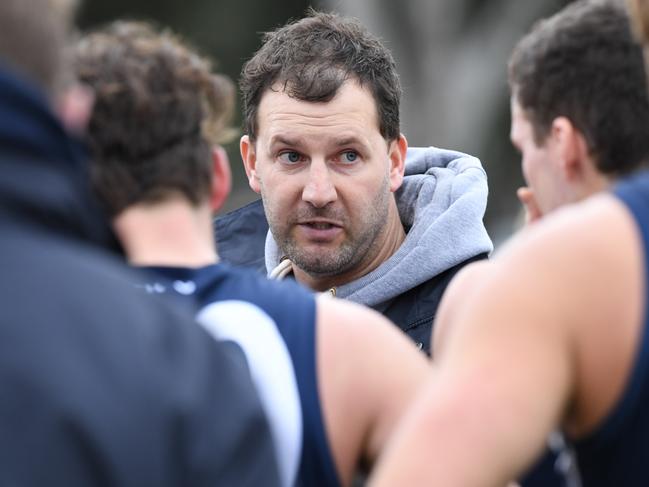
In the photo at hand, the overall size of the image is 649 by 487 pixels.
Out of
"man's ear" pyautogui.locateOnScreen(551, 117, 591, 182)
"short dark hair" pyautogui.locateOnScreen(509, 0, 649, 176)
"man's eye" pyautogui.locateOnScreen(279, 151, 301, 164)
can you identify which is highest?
"short dark hair" pyautogui.locateOnScreen(509, 0, 649, 176)

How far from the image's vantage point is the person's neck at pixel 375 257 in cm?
381

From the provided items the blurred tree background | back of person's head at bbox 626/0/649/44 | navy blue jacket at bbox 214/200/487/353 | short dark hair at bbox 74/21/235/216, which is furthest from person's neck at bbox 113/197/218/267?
the blurred tree background

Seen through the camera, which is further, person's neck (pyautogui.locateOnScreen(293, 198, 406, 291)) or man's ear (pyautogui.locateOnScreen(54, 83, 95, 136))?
person's neck (pyautogui.locateOnScreen(293, 198, 406, 291))

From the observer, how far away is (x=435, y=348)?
250 cm

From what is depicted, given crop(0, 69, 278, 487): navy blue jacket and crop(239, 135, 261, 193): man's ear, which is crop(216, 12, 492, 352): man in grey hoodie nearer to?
crop(239, 135, 261, 193): man's ear

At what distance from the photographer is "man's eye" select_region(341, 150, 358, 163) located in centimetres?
382

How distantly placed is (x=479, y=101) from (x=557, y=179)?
10528mm

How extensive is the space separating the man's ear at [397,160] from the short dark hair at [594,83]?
160 centimetres

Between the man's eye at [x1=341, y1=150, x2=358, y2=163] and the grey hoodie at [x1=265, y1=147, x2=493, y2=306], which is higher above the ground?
the man's eye at [x1=341, y1=150, x2=358, y2=163]

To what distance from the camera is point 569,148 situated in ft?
7.28

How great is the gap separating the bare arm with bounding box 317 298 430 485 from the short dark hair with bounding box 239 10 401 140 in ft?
5.34

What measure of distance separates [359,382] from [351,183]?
5.15ft

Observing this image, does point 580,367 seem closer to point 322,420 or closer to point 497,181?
point 322,420

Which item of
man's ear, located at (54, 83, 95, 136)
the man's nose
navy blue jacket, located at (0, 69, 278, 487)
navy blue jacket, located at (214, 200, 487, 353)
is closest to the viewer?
navy blue jacket, located at (0, 69, 278, 487)
